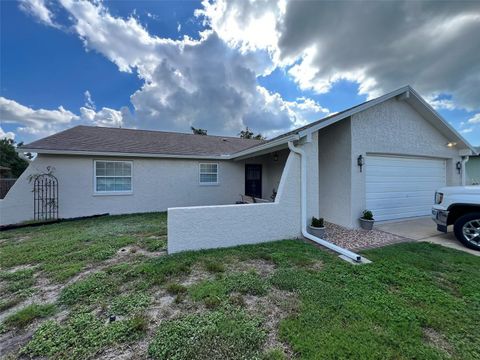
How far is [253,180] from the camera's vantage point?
12.0 metres

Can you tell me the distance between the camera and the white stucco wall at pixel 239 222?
4.52 m

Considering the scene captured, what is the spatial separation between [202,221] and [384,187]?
21.9 ft

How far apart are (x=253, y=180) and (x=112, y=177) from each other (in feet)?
23.9

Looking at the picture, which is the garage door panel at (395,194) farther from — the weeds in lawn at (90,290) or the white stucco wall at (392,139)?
the weeds in lawn at (90,290)

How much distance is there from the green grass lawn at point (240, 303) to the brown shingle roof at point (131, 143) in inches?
206

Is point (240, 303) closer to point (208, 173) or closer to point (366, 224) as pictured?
→ point (366, 224)

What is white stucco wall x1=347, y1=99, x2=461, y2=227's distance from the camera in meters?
6.52

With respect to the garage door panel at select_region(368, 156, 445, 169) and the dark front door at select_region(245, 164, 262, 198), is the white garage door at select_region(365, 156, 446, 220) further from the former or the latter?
the dark front door at select_region(245, 164, 262, 198)

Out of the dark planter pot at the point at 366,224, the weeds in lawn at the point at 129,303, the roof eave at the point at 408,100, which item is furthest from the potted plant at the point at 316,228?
the weeds in lawn at the point at 129,303

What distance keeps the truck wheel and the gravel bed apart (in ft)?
3.83

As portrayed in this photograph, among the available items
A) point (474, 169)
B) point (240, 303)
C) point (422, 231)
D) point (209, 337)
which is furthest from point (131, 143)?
point (474, 169)

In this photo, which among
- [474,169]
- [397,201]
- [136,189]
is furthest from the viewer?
[474,169]

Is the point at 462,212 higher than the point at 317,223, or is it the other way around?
the point at 462,212

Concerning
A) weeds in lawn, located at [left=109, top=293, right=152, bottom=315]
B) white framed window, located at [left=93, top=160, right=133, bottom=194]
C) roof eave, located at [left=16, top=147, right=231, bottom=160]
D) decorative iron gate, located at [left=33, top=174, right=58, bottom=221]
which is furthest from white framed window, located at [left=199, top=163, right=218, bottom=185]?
weeds in lawn, located at [left=109, top=293, right=152, bottom=315]
